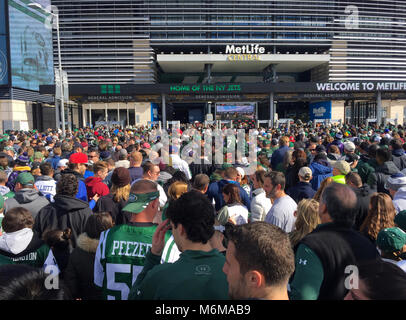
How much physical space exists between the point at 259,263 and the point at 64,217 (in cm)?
343

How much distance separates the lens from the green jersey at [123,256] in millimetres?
3109

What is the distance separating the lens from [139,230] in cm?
316

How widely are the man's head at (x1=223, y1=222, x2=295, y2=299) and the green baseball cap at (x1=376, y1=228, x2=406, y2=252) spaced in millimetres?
1572

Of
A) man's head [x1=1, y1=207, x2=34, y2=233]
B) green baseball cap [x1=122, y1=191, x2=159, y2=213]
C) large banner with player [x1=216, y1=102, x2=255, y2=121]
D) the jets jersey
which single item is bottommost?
the jets jersey

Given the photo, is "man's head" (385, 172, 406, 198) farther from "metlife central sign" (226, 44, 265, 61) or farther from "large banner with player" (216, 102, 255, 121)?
"metlife central sign" (226, 44, 265, 61)

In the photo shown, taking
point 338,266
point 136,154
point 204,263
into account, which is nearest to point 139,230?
point 204,263

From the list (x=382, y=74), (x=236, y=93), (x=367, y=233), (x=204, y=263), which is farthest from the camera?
(x=382, y=74)

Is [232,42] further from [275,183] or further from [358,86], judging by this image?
[275,183]

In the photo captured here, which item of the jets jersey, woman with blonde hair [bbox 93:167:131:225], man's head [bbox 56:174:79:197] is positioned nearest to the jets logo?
the jets jersey

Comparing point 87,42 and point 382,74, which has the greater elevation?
point 87,42

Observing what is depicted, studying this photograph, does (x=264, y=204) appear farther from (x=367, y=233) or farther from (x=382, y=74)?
(x=382, y=74)

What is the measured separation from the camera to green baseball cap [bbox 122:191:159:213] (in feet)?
10.5
